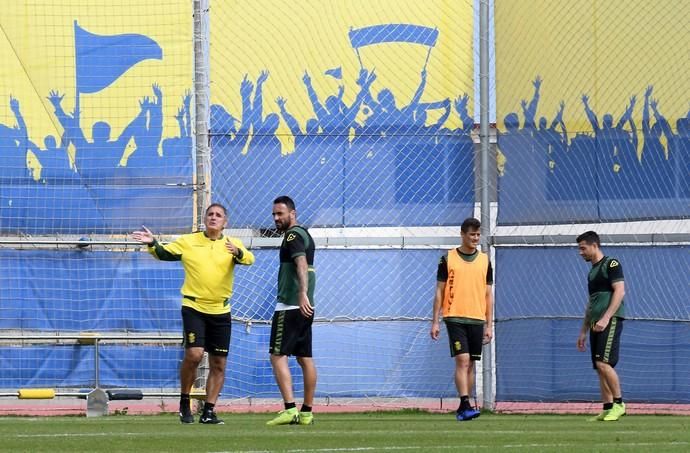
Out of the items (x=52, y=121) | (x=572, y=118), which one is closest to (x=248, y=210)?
(x=52, y=121)

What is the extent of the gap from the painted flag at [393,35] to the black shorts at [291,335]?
4866 mm

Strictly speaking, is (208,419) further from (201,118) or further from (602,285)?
(201,118)

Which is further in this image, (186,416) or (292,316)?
(186,416)

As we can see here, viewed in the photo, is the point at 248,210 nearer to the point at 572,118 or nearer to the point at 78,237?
the point at 78,237

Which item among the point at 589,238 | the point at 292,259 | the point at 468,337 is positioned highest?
the point at 589,238

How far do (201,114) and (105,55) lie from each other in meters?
1.21

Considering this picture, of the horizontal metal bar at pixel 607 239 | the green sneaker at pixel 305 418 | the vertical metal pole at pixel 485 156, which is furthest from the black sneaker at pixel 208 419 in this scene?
the horizontal metal bar at pixel 607 239

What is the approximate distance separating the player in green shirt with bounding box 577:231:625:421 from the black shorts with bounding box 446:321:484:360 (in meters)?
1.02

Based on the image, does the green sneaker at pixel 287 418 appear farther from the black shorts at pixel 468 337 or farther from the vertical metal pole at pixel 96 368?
the vertical metal pole at pixel 96 368

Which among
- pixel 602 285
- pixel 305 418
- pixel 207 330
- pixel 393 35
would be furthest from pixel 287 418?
pixel 393 35

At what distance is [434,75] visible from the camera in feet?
49.7

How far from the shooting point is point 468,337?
12.5 meters

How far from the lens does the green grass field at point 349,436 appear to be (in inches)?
308

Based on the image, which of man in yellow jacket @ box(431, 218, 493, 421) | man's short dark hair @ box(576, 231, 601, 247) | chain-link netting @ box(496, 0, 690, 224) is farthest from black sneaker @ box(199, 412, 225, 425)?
chain-link netting @ box(496, 0, 690, 224)
